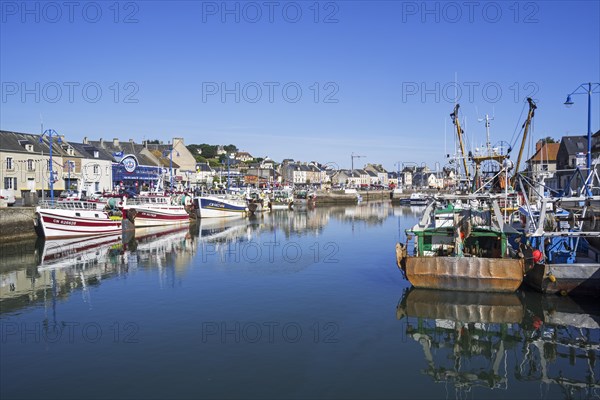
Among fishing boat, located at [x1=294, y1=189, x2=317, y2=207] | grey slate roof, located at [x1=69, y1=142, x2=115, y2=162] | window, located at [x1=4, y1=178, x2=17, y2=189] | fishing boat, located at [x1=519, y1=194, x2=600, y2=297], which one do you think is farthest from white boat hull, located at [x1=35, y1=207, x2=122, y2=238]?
fishing boat, located at [x1=294, y1=189, x2=317, y2=207]

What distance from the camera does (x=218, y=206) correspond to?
216 feet

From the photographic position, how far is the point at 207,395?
37.7 feet

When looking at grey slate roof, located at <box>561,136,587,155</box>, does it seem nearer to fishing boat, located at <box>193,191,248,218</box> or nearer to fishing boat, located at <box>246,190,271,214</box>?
fishing boat, located at <box>246,190,271,214</box>

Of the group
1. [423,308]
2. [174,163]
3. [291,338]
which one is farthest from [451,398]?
[174,163]

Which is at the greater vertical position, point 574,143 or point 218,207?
point 574,143

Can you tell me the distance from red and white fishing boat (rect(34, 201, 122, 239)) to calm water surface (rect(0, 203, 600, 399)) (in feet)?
40.3

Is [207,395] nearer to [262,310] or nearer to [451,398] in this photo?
[451,398]

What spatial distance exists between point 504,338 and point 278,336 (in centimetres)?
692

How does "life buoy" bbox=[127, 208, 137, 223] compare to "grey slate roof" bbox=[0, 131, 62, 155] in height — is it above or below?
below

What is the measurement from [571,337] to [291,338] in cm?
845

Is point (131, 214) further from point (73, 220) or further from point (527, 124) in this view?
point (527, 124)

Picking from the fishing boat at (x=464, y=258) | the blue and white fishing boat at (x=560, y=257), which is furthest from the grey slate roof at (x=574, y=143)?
the fishing boat at (x=464, y=258)

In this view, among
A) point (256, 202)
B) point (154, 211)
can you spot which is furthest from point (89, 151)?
point (256, 202)

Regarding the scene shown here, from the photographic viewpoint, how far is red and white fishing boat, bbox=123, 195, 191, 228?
4975cm
